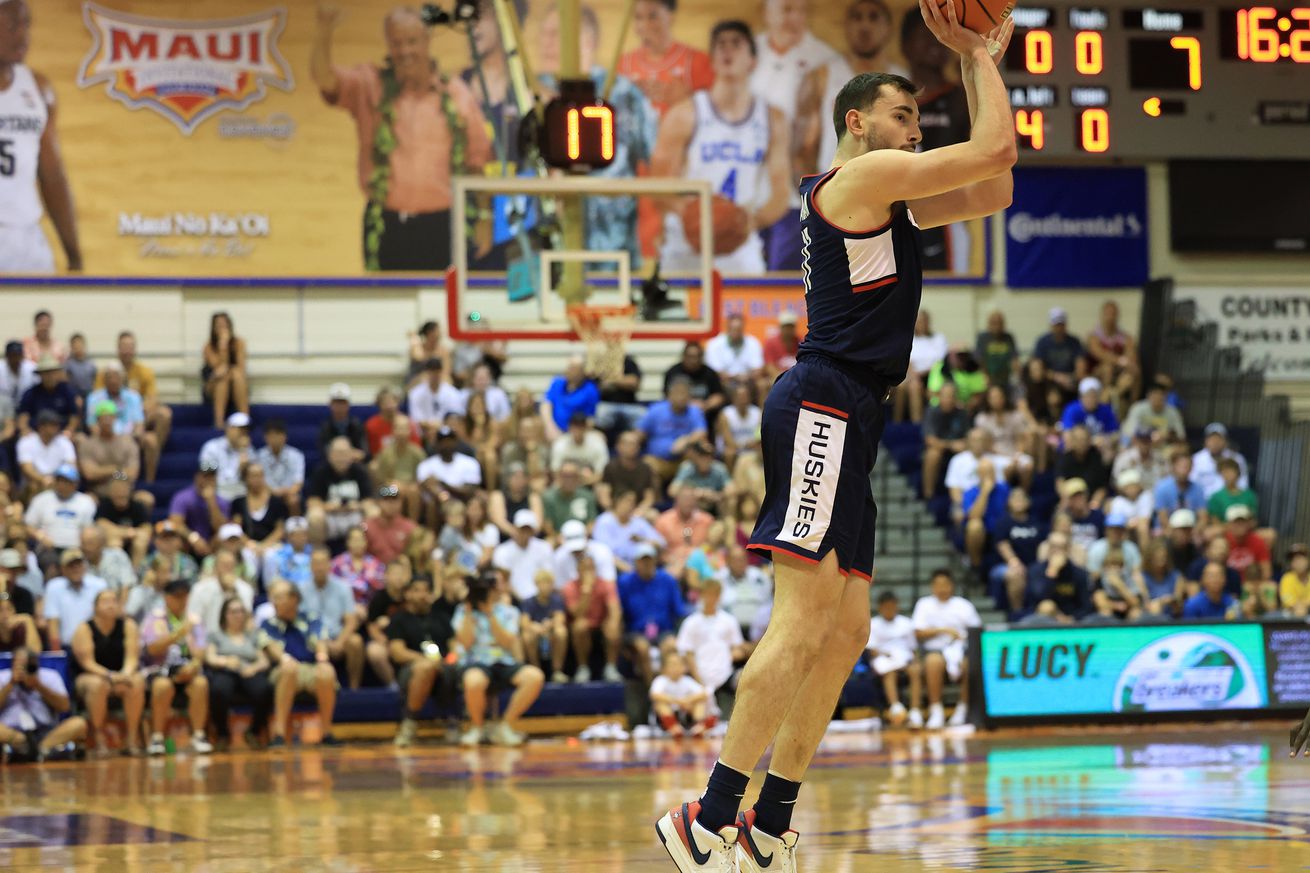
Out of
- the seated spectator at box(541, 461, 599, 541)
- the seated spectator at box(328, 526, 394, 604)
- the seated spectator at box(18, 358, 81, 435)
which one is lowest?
the seated spectator at box(328, 526, 394, 604)

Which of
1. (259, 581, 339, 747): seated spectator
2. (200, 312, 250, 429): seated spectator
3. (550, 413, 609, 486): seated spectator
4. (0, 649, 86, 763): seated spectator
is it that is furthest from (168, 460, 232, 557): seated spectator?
(550, 413, 609, 486): seated spectator

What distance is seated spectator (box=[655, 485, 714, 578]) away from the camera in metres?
18.2

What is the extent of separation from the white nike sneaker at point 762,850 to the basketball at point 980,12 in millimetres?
2717

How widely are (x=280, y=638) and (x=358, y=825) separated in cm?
806

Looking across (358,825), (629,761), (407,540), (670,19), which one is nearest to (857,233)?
(358,825)

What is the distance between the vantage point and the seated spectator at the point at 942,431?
67.8ft

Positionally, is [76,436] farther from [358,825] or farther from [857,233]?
[857,233]

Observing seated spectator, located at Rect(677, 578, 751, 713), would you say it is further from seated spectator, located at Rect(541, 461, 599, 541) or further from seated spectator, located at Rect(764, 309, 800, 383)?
seated spectator, located at Rect(764, 309, 800, 383)

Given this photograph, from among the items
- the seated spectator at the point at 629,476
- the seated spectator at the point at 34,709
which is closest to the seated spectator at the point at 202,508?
the seated spectator at the point at 34,709

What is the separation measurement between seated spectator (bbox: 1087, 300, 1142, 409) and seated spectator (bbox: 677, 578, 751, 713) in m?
7.60

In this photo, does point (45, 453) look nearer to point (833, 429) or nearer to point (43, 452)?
point (43, 452)

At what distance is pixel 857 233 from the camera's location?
599 centimetres

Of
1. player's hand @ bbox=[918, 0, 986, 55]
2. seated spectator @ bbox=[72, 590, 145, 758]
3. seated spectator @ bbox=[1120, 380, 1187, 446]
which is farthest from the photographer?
seated spectator @ bbox=[1120, 380, 1187, 446]

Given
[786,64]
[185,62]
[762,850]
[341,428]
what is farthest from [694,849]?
[786,64]
